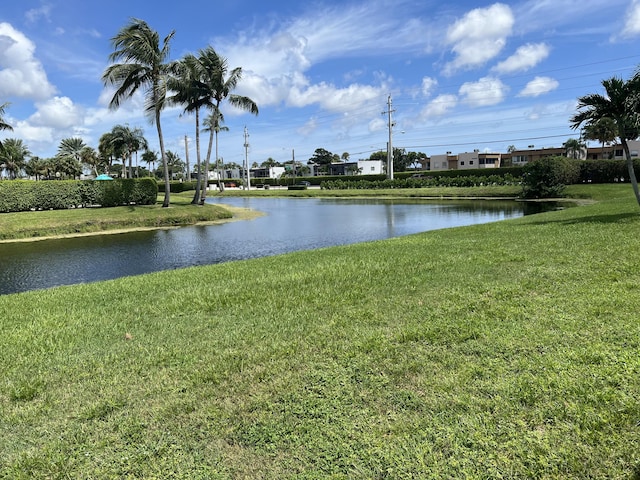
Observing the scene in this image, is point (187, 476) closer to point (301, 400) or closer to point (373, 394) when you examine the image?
point (301, 400)

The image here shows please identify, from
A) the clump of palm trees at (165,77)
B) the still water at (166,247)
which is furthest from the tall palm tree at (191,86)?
the still water at (166,247)

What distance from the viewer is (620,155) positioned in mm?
66125

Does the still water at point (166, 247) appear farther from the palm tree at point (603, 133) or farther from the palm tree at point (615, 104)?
the palm tree at point (603, 133)

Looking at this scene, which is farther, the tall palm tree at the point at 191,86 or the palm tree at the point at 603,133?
the palm tree at the point at 603,133

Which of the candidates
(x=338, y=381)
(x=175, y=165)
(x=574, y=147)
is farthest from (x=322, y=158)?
(x=338, y=381)

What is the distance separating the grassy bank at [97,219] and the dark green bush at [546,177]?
25.4 metres

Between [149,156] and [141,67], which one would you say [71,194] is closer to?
[141,67]

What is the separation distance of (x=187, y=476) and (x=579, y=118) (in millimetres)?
14949

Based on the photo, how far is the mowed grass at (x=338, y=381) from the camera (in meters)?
2.54

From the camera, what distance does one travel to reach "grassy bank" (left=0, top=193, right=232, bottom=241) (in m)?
20.0

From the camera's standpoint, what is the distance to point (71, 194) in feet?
87.4

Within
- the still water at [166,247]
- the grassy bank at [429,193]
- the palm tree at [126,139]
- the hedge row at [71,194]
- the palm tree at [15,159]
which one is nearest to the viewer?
the still water at [166,247]

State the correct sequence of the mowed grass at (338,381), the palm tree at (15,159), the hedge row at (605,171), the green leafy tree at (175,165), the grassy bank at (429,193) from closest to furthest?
the mowed grass at (338,381) < the hedge row at (605,171) < the grassy bank at (429,193) < the palm tree at (15,159) < the green leafy tree at (175,165)

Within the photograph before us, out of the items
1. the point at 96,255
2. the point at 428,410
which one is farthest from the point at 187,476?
the point at 96,255
